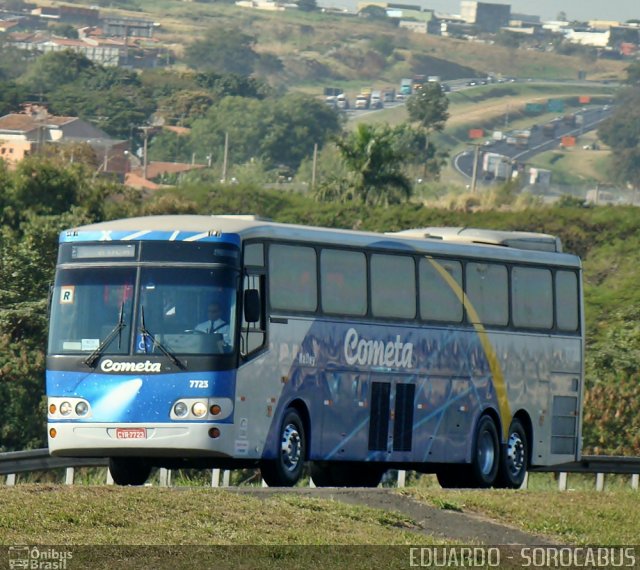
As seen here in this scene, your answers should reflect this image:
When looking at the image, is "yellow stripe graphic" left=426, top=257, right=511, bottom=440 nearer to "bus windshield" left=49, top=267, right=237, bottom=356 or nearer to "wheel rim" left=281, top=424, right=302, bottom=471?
"wheel rim" left=281, top=424, right=302, bottom=471

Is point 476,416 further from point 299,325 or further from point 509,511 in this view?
point 509,511

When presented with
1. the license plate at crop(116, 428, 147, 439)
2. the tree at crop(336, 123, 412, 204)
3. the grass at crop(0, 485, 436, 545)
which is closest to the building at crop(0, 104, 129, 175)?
the tree at crop(336, 123, 412, 204)

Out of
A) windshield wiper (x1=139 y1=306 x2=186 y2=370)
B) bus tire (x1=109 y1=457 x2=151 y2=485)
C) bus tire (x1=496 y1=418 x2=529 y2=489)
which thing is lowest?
bus tire (x1=496 y1=418 x2=529 y2=489)

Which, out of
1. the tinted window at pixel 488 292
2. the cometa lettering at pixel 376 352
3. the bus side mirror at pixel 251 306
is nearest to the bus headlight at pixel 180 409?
the bus side mirror at pixel 251 306

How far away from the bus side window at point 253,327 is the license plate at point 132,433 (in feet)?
4.14

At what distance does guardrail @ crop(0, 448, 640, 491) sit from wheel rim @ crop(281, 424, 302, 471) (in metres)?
1.55

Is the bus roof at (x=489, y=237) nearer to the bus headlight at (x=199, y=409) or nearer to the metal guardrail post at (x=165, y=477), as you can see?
the metal guardrail post at (x=165, y=477)

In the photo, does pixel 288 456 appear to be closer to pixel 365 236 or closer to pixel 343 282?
pixel 343 282

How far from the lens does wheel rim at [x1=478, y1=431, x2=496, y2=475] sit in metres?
22.4

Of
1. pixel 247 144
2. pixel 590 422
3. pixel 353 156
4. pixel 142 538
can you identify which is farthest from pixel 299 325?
pixel 247 144

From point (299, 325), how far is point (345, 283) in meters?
1.07

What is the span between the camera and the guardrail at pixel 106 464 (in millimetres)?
20719

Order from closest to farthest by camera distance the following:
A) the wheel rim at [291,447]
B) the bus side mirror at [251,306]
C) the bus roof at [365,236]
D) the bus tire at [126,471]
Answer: the bus side mirror at [251,306] < the bus roof at [365,236] < the wheel rim at [291,447] < the bus tire at [126,471]

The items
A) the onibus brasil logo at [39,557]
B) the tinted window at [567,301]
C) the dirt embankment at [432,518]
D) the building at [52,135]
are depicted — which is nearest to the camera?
the onibus brasil logo at [39,557]
